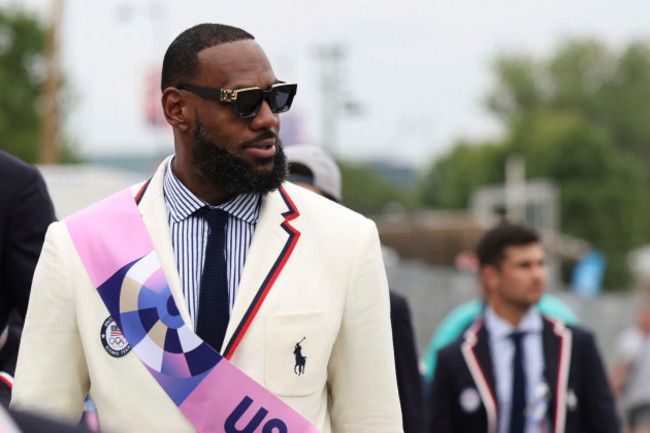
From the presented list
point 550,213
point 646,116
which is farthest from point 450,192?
point 550,213

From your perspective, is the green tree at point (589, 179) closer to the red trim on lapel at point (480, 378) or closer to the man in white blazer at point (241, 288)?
the red trim on lapel at point (480, 378)

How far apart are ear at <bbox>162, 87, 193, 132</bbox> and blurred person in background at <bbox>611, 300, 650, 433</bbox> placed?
631 cm

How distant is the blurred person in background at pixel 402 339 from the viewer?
13.5 ft

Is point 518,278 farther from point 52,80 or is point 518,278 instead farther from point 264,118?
point 52,80

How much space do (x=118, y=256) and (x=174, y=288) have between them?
0.16 meters

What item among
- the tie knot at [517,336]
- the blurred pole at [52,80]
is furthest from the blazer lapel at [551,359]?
the blurred pole at [52,80]

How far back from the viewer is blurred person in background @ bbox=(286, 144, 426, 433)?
412 cm

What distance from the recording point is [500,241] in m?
6.06

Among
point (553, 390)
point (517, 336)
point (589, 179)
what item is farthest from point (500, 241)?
point (589, 179)

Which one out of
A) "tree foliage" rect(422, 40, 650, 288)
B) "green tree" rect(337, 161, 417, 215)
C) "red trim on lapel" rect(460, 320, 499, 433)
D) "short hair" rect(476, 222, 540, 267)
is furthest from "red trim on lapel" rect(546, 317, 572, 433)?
"green tree" rect(337, 161, 417, 215)

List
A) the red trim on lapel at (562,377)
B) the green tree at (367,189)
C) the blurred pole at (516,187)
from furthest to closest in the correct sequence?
the green tree at (367,189)
the blurred pole at (516,187)
the red trim on lapel at (562,377)

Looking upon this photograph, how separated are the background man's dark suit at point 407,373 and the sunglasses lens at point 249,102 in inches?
57.5

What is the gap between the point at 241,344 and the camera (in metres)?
2.78

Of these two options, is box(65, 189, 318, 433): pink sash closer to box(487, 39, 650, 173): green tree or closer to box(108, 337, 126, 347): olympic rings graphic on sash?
box(108, 337, 126, 347): olympic rings graphic on sash
